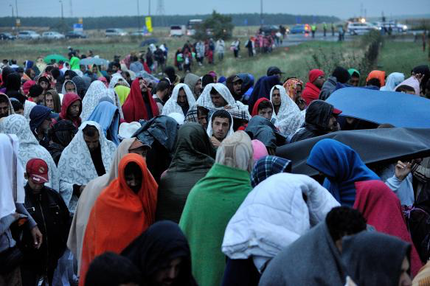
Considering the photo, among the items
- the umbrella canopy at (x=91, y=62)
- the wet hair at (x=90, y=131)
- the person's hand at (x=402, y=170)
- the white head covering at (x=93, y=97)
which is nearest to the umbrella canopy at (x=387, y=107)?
the person's hand at (x=402, y=170)

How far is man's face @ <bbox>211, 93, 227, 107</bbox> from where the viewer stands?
28.0 feet

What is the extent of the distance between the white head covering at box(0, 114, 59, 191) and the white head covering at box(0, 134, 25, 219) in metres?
1.36

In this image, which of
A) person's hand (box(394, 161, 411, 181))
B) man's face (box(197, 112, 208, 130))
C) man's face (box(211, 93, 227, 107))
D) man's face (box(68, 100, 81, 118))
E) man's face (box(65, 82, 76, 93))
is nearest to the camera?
person's hand (box(394, 161, 411, 181))

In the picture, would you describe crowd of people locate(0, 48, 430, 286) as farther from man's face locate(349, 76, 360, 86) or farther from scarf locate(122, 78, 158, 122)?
man's face locate(349, 76, 360, 86)

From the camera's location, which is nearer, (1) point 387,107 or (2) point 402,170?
(2) point 402,170

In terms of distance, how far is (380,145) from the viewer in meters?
5.73

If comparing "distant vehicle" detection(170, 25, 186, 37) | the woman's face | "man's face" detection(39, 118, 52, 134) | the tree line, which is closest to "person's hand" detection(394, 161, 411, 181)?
"man's face" detection(39, 118, 52, 134)

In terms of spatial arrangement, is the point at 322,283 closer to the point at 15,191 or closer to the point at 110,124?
the point at 15,191

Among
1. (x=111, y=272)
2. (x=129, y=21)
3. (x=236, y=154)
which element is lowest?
(x=129, y=21)

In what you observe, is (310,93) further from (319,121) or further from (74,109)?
(319,121)

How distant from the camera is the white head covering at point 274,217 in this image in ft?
13.3

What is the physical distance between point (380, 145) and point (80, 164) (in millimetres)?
2942

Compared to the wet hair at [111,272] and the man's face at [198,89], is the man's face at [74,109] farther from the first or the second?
the wet hair at [111,272]

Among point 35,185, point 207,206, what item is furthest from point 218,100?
point 207,206
